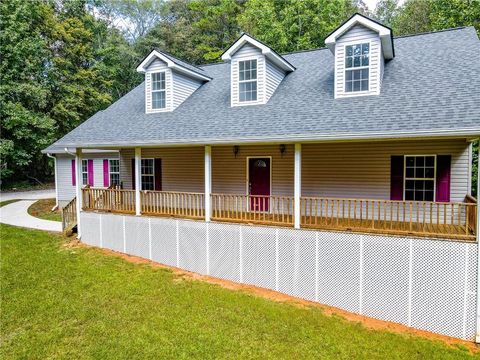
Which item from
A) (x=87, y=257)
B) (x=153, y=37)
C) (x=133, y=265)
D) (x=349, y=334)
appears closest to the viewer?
(x=349, y=334)

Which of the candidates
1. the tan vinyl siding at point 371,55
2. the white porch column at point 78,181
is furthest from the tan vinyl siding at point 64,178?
the tan vinyl siding at point 371,55

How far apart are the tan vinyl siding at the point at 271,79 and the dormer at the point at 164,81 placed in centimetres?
347

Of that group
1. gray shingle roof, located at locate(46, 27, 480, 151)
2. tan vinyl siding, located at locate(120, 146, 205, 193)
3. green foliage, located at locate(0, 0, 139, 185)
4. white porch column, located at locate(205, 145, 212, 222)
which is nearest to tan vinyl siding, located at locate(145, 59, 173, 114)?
gray shingle roof, located at locate(46, 27, 480, 151)

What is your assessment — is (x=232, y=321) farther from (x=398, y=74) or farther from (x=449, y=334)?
(x=398, y=74)

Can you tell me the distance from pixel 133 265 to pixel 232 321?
4552 mm

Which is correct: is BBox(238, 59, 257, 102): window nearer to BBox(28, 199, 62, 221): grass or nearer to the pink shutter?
the pink shutter

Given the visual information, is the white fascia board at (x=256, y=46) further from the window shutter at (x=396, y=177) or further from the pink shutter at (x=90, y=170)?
the pink shutter at (x=90, y=170)

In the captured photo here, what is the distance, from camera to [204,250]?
9.51 m

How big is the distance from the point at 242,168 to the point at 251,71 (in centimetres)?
328

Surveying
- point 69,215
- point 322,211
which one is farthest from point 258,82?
point 69,215

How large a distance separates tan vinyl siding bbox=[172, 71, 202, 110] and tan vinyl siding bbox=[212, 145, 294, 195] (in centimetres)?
255

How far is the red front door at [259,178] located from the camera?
428 inches

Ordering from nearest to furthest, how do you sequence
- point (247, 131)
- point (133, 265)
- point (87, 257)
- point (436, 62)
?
point (247, 131), point (436, 62), point (133, 265), point (87, 257)

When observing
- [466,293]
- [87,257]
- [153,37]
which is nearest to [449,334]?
[466,293]
